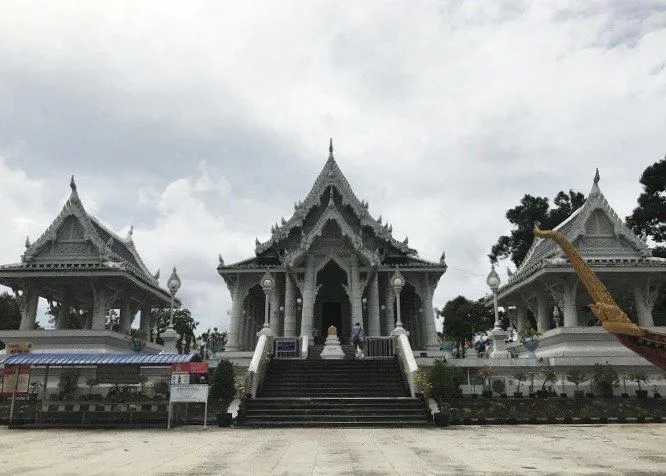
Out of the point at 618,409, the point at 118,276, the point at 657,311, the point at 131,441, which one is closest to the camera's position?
the point at 131,441

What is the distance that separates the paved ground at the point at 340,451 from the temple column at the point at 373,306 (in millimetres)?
12624

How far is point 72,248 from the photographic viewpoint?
82.5 ft

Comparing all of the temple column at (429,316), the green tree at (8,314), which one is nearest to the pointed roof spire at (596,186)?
the temple column at (429,316)

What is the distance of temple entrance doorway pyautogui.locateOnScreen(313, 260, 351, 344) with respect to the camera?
28.2m

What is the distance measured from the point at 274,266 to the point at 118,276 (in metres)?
7.00

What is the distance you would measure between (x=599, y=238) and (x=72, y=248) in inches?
900

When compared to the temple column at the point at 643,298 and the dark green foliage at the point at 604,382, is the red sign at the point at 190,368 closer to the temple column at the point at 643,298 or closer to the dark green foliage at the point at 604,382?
the dark green foliage at the point at 604,382

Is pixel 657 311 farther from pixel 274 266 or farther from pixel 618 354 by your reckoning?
pixel 274 266

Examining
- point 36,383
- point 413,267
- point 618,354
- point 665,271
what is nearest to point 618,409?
point 618,354

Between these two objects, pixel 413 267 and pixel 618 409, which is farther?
pixel 413 267

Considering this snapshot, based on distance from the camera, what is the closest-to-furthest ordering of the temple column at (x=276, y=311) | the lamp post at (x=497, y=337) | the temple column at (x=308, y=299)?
the lamp post at (x=497, y=337), the temple column at (x=308, y=299), the temple column at (x=276, y=311)

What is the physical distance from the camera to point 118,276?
23.7 meters

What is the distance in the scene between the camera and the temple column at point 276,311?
26641mm

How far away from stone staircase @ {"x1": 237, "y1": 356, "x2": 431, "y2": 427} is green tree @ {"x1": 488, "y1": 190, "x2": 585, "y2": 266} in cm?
2839
